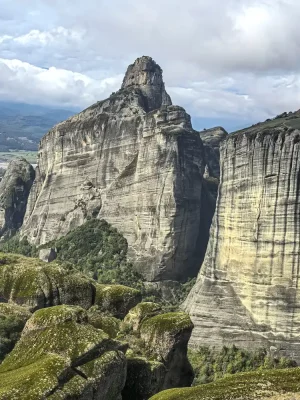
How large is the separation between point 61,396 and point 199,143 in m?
60.8

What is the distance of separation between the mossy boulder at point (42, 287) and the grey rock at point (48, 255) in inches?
2004

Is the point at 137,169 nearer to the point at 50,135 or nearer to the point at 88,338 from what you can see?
the point at 50,135

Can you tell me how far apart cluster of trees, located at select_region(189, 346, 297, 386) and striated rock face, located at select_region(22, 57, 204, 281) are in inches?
795

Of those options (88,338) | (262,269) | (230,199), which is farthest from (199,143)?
(88,338)

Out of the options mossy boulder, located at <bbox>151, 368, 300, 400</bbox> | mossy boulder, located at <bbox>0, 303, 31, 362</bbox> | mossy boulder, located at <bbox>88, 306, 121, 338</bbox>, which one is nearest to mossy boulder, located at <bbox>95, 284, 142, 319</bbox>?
mossy boulder, located at <bbox>88, 306, 121, 338</bbox>

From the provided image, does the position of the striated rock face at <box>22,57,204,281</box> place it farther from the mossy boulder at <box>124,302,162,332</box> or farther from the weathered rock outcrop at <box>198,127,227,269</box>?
the mossy boulder at <box>124,302,162,332</box>

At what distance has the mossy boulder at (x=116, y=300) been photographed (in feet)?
81.9

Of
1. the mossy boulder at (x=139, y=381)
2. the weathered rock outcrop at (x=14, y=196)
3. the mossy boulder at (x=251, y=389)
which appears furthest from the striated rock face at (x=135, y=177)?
the mossy boulder at (x=251, y=389)

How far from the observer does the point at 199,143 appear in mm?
Result: 72500

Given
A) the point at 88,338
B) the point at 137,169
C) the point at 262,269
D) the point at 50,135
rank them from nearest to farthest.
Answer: the point at 88,338, the point at 262,269, the point at 137,169, the point at 50,135

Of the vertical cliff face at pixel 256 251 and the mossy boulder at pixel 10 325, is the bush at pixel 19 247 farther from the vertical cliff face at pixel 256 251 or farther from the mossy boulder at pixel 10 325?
the mossy boulder at pixel 10 325

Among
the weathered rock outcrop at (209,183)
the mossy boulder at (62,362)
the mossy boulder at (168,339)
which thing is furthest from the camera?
the weathered rock outcrop at (209,183)

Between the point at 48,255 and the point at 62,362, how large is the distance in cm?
6123

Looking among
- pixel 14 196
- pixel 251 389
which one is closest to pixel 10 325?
pixel 251 389
